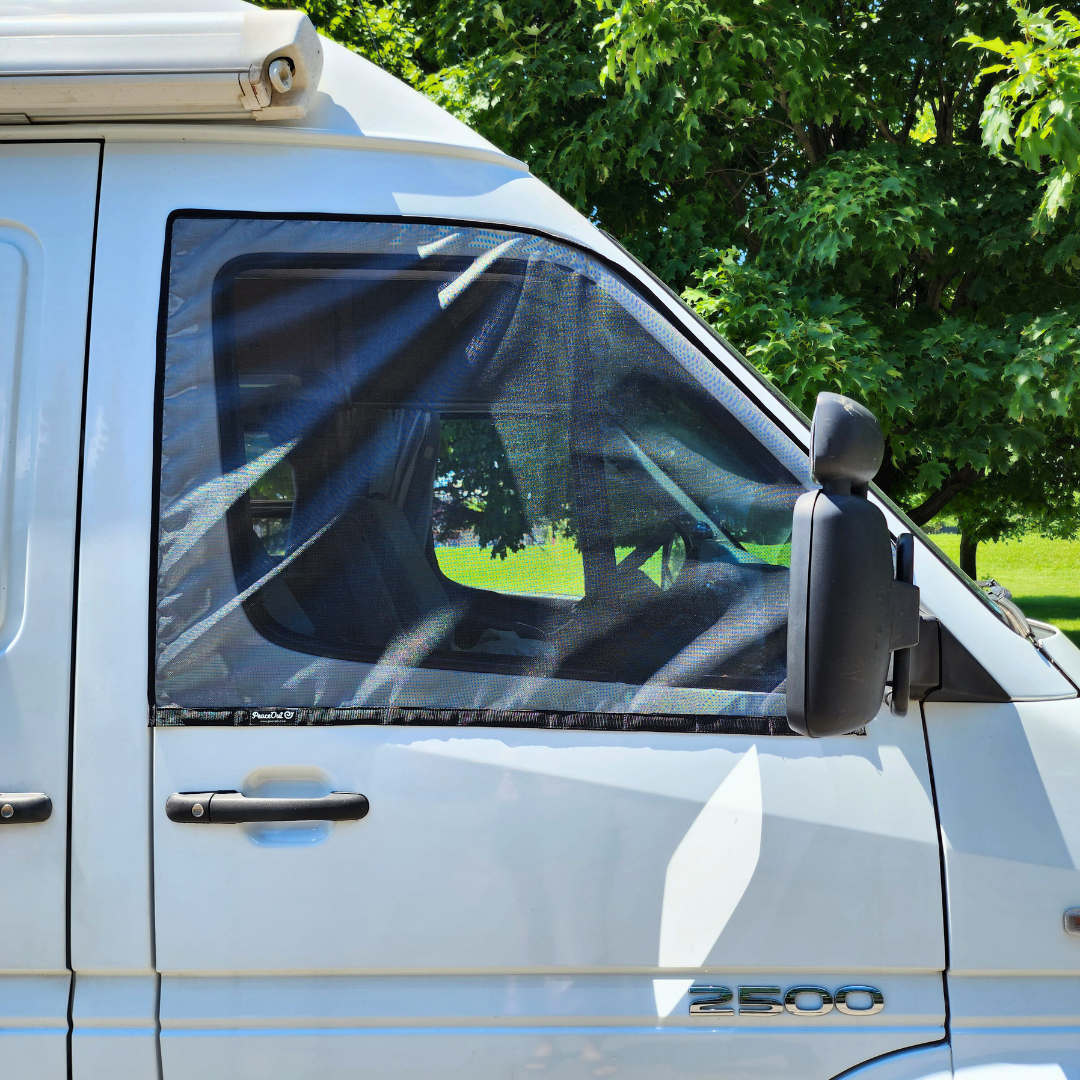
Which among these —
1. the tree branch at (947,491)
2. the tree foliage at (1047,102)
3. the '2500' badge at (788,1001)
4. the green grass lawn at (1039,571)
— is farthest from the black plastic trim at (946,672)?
the green grass lawn at (1039,571)

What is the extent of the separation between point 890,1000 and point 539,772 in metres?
0.66

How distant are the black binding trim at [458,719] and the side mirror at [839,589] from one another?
0.25 metres

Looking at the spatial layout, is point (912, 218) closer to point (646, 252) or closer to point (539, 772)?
point (646, 252)

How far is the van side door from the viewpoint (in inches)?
60.9

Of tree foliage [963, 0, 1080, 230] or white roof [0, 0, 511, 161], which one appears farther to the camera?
tree foliage [963, 0, 1080, 230]

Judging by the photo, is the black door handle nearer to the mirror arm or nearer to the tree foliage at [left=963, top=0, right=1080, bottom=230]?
the mirror arm

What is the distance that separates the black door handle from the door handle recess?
0.19 meters

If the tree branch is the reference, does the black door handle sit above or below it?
below

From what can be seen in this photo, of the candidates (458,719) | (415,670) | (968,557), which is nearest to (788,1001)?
(458,719)

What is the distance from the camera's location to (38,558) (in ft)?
5.25

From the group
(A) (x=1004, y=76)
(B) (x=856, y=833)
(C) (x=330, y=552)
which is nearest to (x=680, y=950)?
(B) (x=856, y=833)

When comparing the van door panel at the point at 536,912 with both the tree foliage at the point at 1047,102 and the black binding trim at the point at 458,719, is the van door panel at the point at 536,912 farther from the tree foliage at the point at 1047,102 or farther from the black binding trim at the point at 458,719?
the tree foliage at the point at 1047,102

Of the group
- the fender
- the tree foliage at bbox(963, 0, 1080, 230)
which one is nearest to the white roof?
the fender

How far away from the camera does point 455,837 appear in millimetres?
1543
